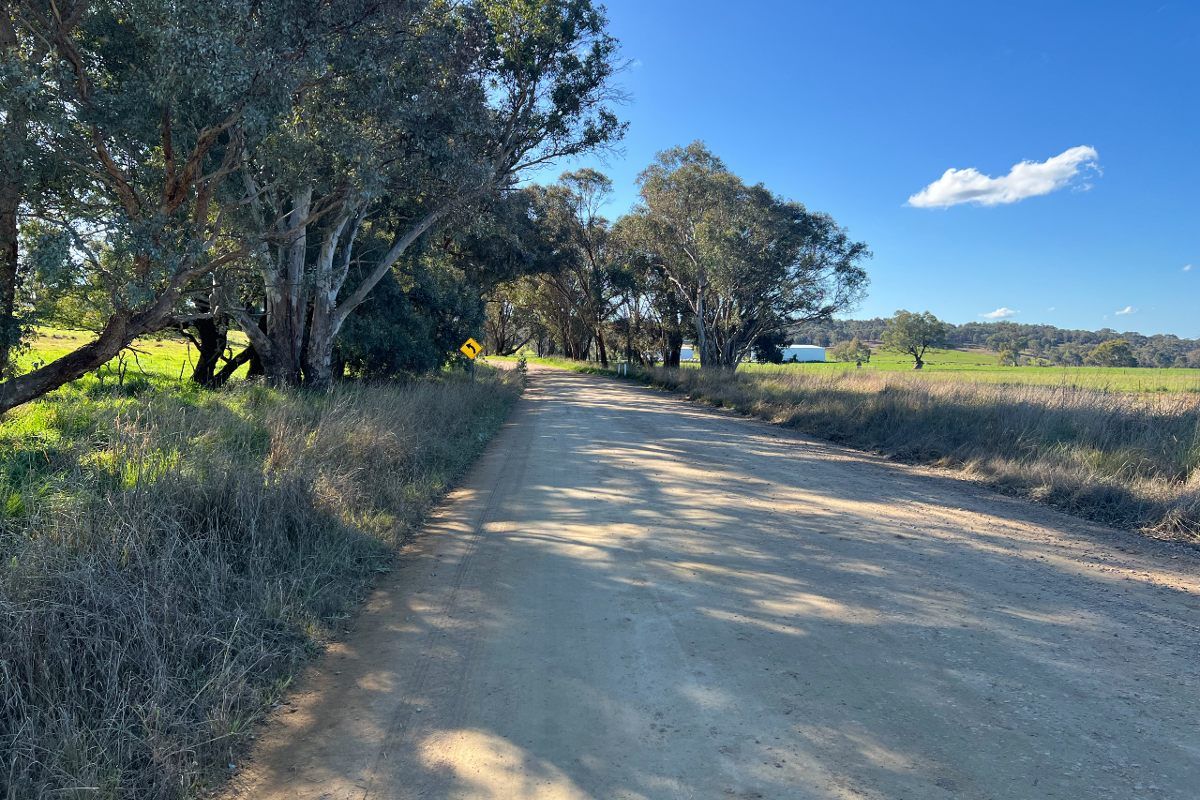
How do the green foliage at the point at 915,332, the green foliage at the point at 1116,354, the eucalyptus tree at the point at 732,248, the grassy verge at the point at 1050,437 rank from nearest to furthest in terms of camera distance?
the grassy verge at the point at 1050,437 → the eucalyptus tree at the point at 732,248 → the green foliage at the point at 1116,354 → the green foliage at the point at 915,332

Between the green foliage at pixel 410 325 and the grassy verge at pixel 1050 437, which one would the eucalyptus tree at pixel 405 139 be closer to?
the green foliage at pixel 410 325

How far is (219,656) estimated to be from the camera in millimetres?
3955

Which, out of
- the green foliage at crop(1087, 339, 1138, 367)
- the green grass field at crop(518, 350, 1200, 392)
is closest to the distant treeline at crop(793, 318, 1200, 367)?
the green foliage at crop(1087, 339, 1138, 367)

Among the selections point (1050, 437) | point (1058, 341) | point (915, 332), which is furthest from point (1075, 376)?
point (1058, 341)

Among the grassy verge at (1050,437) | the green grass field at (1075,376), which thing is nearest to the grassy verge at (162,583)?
the grassy verge at (1050,437)

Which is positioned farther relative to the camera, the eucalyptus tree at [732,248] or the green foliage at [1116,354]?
the green foliage at [1116,354]

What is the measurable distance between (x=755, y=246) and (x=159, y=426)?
2700 cm

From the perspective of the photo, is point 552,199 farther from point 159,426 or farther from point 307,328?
point 159,426

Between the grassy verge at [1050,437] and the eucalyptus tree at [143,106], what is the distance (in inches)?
418

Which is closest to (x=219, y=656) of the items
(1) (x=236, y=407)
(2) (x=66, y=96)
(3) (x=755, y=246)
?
(2) (x=66, y=96)

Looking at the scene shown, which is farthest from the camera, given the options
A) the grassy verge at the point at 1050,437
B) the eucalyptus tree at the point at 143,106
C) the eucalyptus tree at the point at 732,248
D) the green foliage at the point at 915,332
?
the green foliage at the point at 915,332

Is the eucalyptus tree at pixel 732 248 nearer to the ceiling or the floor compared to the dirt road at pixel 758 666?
nearer to the ceiling

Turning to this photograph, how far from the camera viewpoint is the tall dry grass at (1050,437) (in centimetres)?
812

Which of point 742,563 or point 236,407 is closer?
point 742,563
